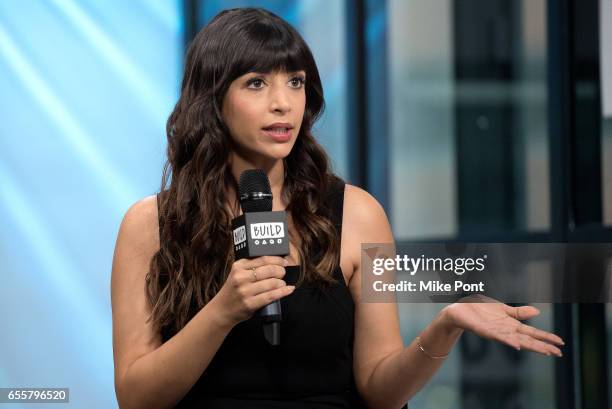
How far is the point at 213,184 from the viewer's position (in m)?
1.87

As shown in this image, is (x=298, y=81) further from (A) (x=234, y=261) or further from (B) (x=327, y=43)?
(B) (x=327, y=43)

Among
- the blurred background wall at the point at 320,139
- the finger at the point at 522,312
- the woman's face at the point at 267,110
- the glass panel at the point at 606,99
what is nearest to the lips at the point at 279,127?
the woman's face at the point at 267,110

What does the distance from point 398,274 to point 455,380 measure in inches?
80.9

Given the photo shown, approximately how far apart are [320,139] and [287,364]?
80.4 inches

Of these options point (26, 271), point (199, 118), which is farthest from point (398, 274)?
point (26, 271)

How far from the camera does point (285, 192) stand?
194cm

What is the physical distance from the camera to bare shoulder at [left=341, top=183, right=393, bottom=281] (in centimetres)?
190

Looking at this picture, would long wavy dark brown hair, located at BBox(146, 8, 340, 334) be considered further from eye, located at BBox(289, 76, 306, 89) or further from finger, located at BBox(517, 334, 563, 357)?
finger, located at BBox(517, 334, 563, 357)

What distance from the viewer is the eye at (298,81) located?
5.96ft

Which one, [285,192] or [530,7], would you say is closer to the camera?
[285,192]

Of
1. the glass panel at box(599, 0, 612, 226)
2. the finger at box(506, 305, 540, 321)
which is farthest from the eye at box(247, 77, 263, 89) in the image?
the glass panel at box(599, 0, 612, 226)

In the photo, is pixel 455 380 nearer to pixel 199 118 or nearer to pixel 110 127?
pixel 110 127

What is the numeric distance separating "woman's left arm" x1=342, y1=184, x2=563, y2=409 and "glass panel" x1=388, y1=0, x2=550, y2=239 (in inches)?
68.3

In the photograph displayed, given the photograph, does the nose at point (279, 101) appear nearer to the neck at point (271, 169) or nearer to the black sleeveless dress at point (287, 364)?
the neck at point (271, 169)
